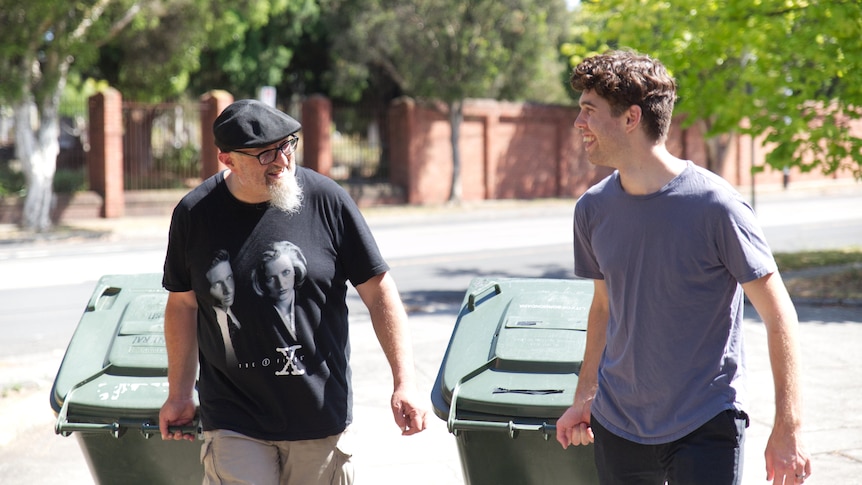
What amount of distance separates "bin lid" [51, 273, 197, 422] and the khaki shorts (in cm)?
62

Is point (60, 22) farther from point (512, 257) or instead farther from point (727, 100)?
point (727, 100)

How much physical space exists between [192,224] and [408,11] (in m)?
23.3

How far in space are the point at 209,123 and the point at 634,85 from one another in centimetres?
2292

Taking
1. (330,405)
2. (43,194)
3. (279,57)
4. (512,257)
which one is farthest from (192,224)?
(279,57)

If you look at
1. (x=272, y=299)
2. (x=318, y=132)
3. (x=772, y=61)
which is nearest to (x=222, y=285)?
(x=272, y=299)

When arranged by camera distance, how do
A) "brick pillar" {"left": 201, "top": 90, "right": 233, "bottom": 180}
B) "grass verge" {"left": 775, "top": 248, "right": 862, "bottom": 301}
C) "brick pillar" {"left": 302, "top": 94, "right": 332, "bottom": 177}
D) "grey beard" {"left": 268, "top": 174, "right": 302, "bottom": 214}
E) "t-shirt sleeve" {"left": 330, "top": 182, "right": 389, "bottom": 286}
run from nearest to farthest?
"grey beard" {"left": 268, "top": 174, "right": 302, "bottom": 214}
"t-shirt sleeve" {"left": 330, "top": 182, "right": 389, "bottom": 286}
"grass verge" {"left": 775, "top": 248, "right": 862, "bottom": 301}
"brick pillar" {"left": 201, "top": 90, "right": 233, "bottom": 180}
"brick pillar" {"left": 302, "top": 94, "right": 332, "bottom": 177}

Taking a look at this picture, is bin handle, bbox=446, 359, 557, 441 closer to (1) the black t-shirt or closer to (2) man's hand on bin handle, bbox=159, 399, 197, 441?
(1) the black t-shirt

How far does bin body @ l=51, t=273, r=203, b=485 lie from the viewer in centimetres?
368

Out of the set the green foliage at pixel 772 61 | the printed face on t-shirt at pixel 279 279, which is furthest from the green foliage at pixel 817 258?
the printed face on t-shirt at pixel 279 279

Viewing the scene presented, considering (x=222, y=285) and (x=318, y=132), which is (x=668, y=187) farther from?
(x=318, y=132)

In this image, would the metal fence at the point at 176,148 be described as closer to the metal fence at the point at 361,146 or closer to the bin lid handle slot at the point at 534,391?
the metal fence at the point at 361,146

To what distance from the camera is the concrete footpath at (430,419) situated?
17.6 ft

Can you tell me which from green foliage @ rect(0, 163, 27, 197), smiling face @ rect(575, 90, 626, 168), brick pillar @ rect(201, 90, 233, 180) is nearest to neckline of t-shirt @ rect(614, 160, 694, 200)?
smiling face @ rect(575, 90, 626, 168)

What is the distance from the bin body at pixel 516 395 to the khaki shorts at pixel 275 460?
1.60 ft
